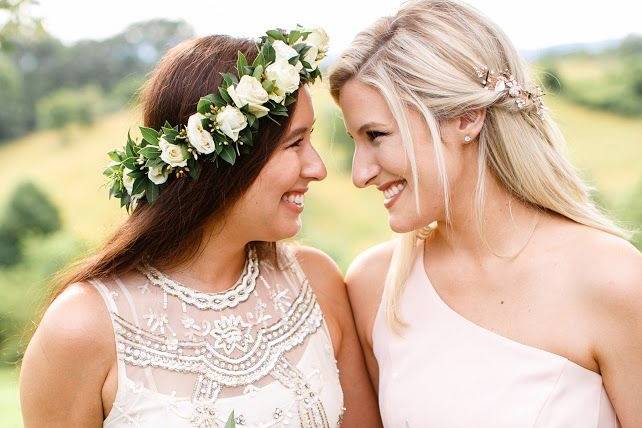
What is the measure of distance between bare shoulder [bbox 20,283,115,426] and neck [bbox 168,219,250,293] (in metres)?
0.41

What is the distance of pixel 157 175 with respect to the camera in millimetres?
3250

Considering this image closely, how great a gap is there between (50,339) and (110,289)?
0.30 meters

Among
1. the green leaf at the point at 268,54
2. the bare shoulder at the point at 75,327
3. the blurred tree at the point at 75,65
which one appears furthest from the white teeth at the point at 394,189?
the blurred tree at the point at 75,65

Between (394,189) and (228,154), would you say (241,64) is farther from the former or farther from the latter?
(394,189)

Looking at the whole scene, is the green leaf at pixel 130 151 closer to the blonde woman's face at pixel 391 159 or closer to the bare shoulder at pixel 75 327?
the bare shoulder at pixel 75 327

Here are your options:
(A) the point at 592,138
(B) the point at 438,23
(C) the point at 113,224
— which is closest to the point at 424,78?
(B) the point at 438,23

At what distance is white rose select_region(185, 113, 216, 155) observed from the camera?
3146mm

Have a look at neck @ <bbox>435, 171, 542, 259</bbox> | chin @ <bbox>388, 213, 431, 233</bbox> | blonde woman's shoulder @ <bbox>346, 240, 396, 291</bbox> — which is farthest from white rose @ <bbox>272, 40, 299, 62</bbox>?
blonde woman's shoulder @ <bbox>346, 240, 396, 291</bbox>

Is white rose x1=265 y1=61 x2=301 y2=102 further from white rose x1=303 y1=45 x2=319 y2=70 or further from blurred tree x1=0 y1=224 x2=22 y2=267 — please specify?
blurred tree x1=0 y1=224 x2=22 y2=267

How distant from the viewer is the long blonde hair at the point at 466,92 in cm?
319

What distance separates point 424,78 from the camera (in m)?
3.18

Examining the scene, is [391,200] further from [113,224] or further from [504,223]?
[113,224]

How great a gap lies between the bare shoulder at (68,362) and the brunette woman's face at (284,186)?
68 cm

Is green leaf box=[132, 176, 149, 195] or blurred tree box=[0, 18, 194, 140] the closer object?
green leaf box=[132, 176, 149, 195]
